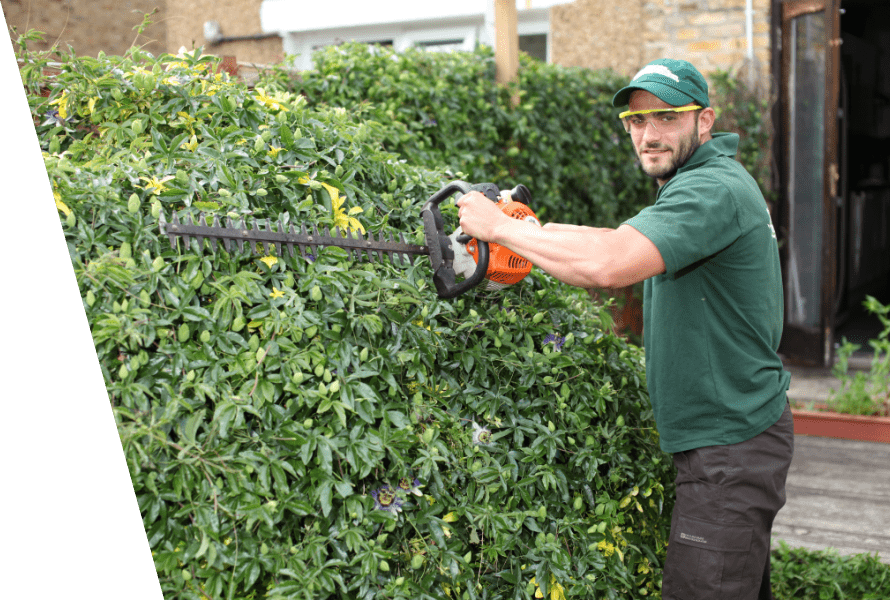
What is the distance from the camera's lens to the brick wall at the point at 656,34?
6.33m

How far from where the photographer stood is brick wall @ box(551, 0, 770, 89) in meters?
6.33

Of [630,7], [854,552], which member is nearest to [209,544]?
[854,552]

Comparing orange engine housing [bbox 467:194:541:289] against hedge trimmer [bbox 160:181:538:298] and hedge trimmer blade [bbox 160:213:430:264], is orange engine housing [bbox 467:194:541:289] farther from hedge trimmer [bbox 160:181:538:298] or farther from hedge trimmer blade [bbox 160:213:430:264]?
hedge trimmer blade [bbox 160:213:430:264]

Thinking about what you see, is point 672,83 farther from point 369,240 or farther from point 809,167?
point 809,167

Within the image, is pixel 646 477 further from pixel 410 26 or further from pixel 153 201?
pixel 410 26

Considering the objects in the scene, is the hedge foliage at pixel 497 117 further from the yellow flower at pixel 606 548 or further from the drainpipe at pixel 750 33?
the yellow flower at pixel 606 548

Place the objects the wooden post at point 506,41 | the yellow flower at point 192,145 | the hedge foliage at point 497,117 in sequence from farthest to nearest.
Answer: the wooden post at point 506,41
the hedge foliage at point 497,117
the yellow flower at point 192,145

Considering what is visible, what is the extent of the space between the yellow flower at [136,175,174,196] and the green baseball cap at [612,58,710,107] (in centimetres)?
124

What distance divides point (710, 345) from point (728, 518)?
470mm

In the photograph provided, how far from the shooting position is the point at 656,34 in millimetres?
6656

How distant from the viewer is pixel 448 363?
2246 mm

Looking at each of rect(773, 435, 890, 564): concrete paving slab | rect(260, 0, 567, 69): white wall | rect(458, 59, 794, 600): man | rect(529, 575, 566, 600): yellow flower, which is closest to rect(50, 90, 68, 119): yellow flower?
rect(458, 59, 794, 600): man
